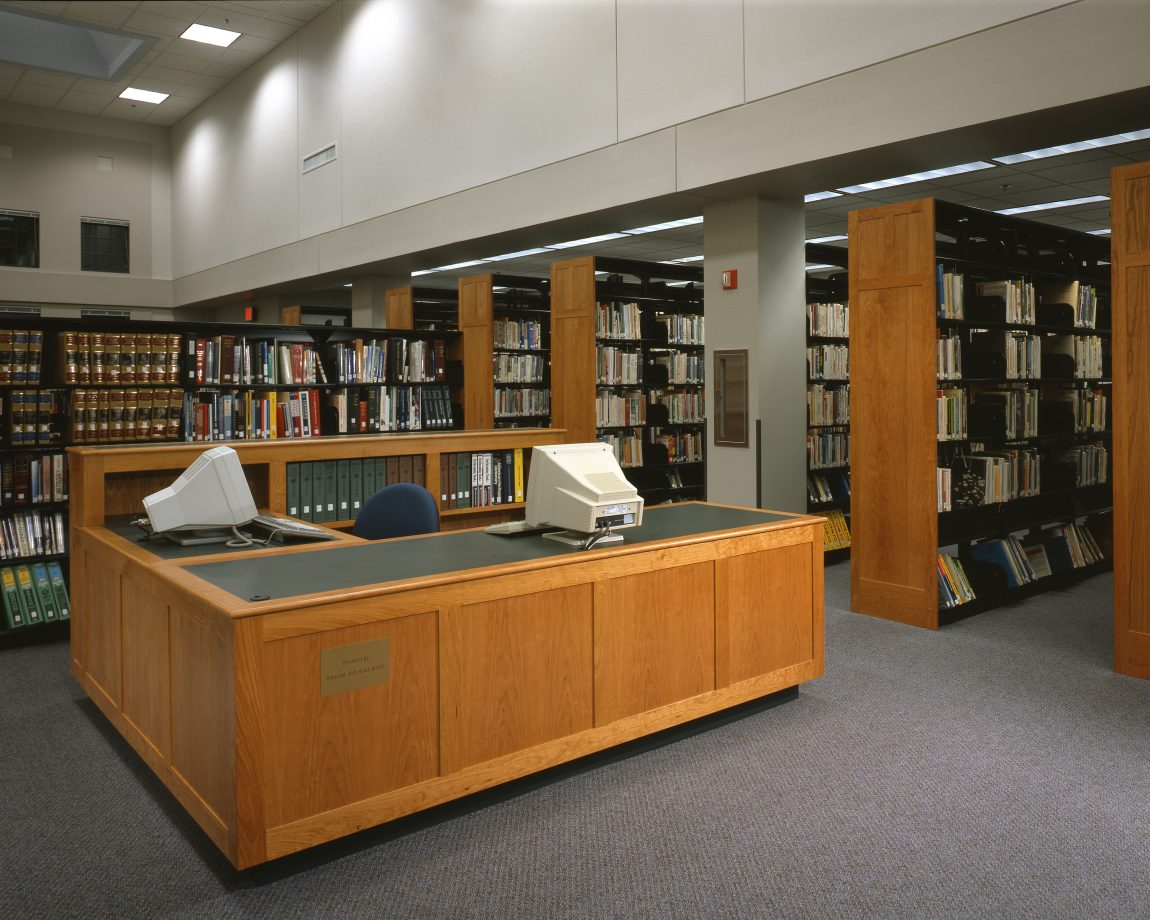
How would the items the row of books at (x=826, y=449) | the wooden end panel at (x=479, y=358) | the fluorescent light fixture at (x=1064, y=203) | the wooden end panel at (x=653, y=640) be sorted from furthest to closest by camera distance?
1. the fluorescent light fixture at (x=1064, y=203)
2. the wooden end panel at (x=479, y=358)
3. the row of books at (x=826, y=449)
4. the wooden end panel at (x=653, y=640)

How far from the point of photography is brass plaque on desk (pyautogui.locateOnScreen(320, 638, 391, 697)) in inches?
100

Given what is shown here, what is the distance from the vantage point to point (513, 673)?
293 cm

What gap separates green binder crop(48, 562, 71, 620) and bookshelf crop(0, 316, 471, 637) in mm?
41

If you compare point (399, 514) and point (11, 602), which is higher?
point (399, 514)

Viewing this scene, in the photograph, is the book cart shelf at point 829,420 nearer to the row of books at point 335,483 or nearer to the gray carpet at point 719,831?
the gray carpet at point 719,831

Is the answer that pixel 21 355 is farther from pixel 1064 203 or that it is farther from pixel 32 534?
pixel 1064 203

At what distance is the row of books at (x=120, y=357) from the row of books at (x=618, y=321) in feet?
10.1

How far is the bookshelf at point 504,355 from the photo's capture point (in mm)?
7371

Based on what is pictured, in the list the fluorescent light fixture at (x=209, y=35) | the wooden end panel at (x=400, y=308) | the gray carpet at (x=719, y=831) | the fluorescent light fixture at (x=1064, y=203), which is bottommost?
the gray carpet at (x=719, y=831)

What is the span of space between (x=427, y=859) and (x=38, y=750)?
186cm

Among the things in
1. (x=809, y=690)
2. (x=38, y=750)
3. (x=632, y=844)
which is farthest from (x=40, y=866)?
(x=809, y=690)

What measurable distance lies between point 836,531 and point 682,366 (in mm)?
1921

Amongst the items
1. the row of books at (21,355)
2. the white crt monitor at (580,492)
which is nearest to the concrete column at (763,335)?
the white crt monitor at (580,492)

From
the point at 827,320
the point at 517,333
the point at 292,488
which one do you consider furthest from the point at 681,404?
the point at 292,488
